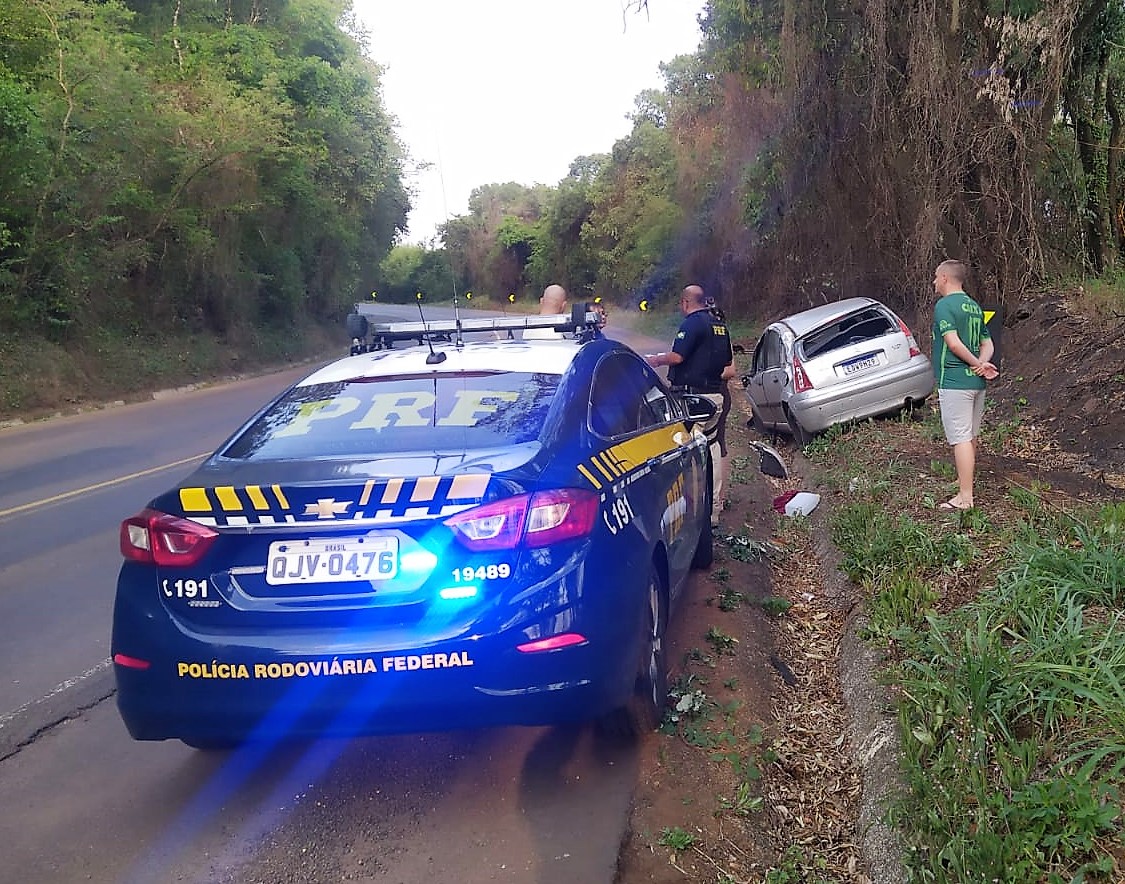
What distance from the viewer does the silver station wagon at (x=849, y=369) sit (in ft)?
34.2

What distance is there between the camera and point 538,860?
3.35 m

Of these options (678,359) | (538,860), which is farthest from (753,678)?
(678,359)

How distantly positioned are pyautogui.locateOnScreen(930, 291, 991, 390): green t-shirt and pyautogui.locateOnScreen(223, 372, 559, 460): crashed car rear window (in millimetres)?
3408

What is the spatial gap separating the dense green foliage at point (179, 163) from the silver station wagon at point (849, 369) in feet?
46.7

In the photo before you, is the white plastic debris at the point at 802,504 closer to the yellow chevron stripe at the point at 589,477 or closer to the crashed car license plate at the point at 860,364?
the crashed car license plate at the point at 860,364

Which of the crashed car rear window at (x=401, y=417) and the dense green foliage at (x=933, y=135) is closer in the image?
the crashed car rear window at (x=401, y=417)

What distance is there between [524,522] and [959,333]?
14.0 ft

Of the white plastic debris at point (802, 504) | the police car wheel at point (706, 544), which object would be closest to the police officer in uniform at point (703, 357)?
the white plastic debris at point (802, 504)

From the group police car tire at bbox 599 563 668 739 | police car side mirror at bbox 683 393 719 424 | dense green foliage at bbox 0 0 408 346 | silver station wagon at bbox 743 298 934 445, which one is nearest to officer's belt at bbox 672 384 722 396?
police car side mirror at bbox 683 393 719 424

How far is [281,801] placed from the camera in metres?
3.80

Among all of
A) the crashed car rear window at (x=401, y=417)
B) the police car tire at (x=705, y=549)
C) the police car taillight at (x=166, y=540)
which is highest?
the crashed car rear window at (x=401, y=417)

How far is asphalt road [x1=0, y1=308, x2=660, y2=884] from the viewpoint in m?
3.37

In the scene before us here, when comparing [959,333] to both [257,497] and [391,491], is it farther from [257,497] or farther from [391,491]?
[257,497]

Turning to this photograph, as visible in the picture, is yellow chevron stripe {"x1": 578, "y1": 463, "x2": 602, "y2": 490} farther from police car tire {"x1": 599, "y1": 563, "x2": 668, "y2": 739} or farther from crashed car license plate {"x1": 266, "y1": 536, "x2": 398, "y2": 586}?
crashed car license plate {"x1": 266, "y1": 536, "x2": 398, "y2": 586}
